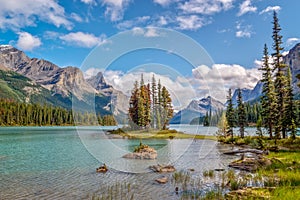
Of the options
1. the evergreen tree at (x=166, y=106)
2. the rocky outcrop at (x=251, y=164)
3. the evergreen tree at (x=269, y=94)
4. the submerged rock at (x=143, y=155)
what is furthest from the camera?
the evergreen tree at (x=166, y=106)

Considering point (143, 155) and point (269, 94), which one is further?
point (269, 94)

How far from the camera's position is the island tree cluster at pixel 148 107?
7700 cm

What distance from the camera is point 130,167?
25.4m

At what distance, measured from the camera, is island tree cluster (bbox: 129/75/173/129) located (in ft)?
253

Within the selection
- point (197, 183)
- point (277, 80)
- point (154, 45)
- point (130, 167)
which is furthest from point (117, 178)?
point (277, 80)

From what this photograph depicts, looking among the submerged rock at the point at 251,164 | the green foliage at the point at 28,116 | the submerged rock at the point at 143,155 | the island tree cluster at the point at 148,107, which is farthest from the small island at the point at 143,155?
the green foliage at the point at 28,116

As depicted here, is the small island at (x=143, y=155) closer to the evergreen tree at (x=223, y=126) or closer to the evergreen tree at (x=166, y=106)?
the evergreen tree at (x=223, y=126)

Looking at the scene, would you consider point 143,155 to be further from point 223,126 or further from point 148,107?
point 148,107

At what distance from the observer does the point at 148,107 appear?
81.3m

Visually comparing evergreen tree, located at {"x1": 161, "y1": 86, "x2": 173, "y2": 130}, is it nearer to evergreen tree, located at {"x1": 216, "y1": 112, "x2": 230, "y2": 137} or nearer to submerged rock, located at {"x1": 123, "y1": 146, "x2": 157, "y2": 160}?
evergreen tree, located at {"x1": 216, "y1": 112, "x2": 230, "y2": 137}

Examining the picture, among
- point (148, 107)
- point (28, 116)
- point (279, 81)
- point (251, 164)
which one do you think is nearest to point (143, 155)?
point (251, 164)

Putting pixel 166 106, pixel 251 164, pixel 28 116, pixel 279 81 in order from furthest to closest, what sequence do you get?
pixel 28 116, pixel 166 106, pixel 279 81, pixel 251 164

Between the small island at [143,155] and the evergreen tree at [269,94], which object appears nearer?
the small island at [143,155]

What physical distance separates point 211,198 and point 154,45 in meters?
11.9
